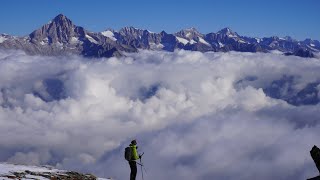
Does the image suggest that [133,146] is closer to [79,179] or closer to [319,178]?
[79,179]

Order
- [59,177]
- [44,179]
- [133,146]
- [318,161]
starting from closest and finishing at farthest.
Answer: [318,161] < [133,146] < [44,179] < [59,177]

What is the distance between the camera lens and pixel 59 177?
40.2 metres

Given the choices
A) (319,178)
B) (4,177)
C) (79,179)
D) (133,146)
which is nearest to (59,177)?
(79,179)

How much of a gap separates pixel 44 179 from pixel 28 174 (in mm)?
3361

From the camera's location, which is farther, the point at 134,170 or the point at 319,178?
the point at 134,170

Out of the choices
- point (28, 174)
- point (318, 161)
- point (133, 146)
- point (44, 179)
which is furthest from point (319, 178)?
point (28, 174)

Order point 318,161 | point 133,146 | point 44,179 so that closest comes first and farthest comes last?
point 318,161 → point 133,146 → point 44,179

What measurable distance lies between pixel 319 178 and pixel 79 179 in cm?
2098

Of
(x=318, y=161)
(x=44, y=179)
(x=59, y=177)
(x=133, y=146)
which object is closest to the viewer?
(x=318, y=161)

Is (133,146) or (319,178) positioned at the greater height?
(133,146)

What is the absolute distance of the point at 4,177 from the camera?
34.7 m

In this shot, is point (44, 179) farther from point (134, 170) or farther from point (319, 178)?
point (319, 178)

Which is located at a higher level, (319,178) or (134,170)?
(134,170)

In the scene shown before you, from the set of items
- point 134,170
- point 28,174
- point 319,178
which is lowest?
point 319,178
